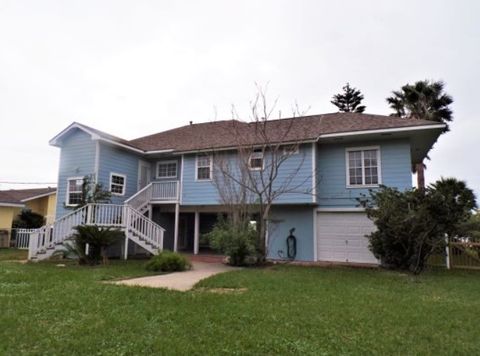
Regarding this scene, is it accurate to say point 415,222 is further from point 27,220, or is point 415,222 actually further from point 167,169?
point 27,220

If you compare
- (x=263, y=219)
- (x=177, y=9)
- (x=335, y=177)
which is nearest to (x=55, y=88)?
(x=177, y=9)

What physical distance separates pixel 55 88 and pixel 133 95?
139 inches

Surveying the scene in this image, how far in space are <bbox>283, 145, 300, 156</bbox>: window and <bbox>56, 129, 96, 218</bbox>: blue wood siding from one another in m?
8.85

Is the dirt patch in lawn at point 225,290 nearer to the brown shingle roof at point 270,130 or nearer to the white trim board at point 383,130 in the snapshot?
the brown shingle roof at point 270,130

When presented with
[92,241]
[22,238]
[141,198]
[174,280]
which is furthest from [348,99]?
[22,238]

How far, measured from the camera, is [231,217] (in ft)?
42.8

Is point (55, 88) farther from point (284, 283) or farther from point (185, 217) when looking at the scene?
point (284, 283)

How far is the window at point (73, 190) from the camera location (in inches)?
603

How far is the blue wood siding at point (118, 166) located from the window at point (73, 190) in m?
1.23

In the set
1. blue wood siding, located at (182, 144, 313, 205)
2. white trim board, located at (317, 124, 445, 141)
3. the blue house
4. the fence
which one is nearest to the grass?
the blue house

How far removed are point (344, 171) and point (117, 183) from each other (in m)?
10.9

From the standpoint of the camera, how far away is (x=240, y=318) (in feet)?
16.7

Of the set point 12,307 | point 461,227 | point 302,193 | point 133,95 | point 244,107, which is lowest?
point 12,307

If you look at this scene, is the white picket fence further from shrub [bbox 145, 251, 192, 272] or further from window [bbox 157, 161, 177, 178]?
shrub [bbox 145, 251, 192, 272]
